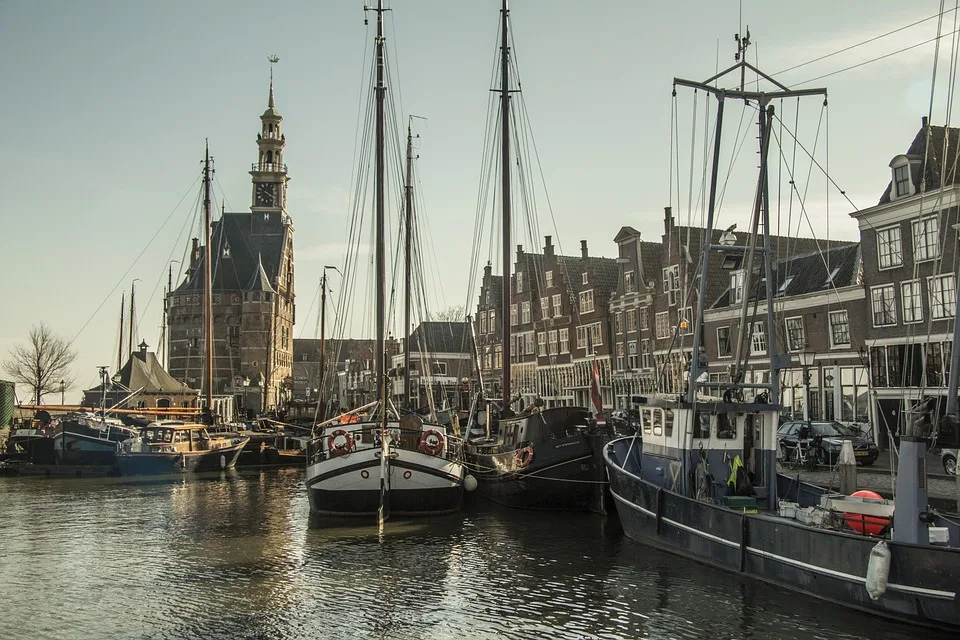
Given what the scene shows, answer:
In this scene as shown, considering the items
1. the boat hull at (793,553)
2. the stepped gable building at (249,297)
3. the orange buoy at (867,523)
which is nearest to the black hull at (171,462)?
the boat hull at (793,553)

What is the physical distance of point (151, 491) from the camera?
37.8m

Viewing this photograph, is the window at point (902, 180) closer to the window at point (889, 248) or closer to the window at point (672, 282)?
the window at point (889, 248)

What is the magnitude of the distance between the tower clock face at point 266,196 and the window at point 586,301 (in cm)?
6279

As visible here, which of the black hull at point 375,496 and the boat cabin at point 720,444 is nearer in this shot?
the boat cabin at point 720,444

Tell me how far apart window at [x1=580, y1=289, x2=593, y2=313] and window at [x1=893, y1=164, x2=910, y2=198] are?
27.8 m

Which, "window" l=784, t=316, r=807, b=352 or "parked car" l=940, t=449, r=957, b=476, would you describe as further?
"window" l=784, t=316, r=807, b=352

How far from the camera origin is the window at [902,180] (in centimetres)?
3791

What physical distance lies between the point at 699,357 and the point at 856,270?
2533cm

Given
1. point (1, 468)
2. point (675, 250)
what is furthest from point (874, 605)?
point (1, 468)

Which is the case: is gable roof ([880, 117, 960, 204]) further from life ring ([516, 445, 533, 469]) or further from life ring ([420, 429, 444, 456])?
life ring ([420, 429, 444, 456])

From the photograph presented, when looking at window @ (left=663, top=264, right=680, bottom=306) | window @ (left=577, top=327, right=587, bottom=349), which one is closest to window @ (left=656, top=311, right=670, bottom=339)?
window @ (left=663, top=264, right=680, bottom=306)

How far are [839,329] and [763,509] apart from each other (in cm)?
2598

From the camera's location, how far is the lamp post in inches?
1695

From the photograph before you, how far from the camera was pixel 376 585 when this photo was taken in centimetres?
1806
